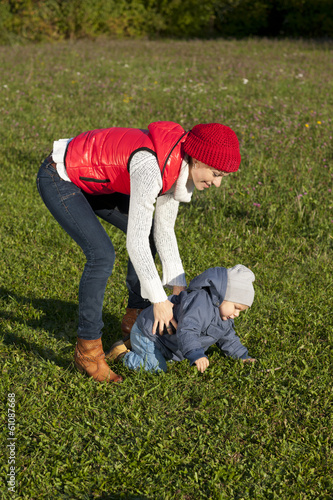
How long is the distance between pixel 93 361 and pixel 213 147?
1.61 metres

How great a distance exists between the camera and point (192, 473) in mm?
2648

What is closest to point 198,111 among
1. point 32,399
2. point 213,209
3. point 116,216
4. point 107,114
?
point 107,114

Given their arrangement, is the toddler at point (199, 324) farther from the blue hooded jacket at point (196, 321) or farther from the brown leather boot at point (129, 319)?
the brown leather boot at point (129, 319)

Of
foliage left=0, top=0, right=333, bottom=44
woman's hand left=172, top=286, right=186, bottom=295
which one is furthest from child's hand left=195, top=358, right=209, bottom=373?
foliage left=0, top=0, right=333, bottom=44

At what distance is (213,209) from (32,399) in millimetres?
3221

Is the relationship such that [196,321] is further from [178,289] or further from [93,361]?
[93,361]

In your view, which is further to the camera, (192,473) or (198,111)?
(198,111)

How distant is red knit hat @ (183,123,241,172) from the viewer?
2594 mm

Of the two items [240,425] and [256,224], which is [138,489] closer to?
[240,425]

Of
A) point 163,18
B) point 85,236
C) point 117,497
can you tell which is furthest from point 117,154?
point 163,18

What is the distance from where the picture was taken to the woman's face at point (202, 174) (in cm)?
270

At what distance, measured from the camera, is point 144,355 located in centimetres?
333

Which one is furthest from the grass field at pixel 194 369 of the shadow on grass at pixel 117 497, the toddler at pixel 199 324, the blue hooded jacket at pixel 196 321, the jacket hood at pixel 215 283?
the jacket hood at pixel 215 283

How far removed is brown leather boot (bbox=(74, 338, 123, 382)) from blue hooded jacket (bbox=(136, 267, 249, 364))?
0.33 metres
